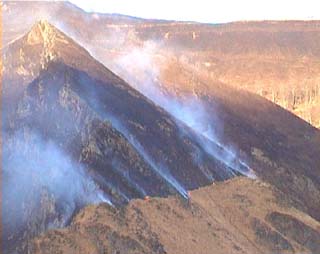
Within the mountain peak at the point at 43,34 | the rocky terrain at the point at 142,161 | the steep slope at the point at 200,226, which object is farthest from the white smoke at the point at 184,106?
the mountain peak at the point at 43,34

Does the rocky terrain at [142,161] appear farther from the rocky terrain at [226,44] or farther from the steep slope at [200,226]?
the rocky terrain at [226,44]

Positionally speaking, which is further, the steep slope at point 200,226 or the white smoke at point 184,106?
the white smoke at point 184,106

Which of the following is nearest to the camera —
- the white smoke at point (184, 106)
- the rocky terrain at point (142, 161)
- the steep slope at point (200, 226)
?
the steep slope at point (200, 226)

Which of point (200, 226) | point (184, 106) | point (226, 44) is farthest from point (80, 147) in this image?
point (226, 44)

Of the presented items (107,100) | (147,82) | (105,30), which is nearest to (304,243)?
(107,100)

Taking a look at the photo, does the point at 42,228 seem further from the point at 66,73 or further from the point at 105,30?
the point at 105,30

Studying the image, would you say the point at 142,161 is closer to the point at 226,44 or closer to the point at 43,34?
the point at 43,34

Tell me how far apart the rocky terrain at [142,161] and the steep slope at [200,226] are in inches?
1.5

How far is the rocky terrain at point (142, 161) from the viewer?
19.0m

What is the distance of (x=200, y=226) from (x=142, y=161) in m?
3.10

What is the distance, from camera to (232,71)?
2039 inches

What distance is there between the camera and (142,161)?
21969 millimetres

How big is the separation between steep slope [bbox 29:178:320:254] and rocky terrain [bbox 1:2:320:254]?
4cm

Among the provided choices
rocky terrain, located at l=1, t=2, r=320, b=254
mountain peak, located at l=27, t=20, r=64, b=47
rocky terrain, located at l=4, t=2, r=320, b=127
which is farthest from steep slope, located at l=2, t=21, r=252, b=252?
rocky terrain, located at l=4, t=2, r=320, b=127
